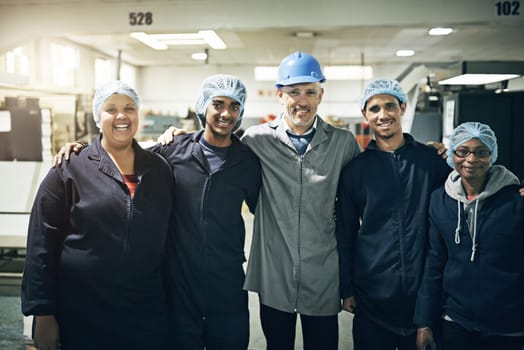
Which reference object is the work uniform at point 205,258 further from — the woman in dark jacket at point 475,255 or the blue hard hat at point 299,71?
the woman in dark jacket at point 475,255

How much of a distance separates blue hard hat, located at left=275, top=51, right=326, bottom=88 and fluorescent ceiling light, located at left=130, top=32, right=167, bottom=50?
6356 mm

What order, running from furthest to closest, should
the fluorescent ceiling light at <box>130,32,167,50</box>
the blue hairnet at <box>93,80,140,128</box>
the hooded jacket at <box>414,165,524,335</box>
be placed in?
the fluorescent ceiling light at <box>130,32,167,50</box>, the blue hairnet at <box>93,80,140,128</box>, the hooded jacket at <box>414,165,524,335</box>

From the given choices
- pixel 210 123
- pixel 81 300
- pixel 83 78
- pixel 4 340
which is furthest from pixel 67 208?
pixel 83 78

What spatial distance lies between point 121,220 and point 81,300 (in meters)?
0.35

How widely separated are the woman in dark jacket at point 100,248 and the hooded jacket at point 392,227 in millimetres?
840

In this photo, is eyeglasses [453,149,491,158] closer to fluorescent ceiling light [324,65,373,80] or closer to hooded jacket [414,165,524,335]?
hooded jacket [414,165,524,335]

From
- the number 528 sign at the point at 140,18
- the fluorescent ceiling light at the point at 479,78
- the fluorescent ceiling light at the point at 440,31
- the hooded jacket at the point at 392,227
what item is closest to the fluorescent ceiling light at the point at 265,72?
the fluorescent ceiling light at the point at 440,31

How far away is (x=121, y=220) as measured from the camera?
5.03 ft

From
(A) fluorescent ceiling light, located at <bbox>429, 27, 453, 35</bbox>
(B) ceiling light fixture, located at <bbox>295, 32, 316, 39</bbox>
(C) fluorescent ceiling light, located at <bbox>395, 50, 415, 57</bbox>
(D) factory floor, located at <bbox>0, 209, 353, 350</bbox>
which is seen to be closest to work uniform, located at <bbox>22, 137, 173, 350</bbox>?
(D) factory floor, located at <bbox>0, 209, 353, 350</bbox>

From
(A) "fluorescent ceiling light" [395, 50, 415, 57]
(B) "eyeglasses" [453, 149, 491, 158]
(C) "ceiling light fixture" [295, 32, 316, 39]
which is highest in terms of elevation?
(A) "fluorescent ceiling light" [395, 50, 415, 57]

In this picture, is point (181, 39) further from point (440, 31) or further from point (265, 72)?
point (440, 31)

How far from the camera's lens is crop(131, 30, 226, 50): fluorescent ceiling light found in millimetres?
7660

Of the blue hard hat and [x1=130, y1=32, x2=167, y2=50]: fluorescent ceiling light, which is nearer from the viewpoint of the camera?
the blue hard hat

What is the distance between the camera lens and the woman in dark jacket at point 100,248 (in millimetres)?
1524
